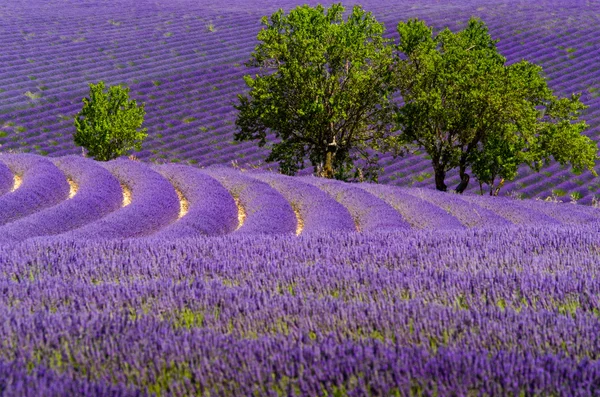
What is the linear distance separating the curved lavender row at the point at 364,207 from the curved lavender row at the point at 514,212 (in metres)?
2.83

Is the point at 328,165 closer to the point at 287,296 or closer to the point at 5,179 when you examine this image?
the point at 5,179

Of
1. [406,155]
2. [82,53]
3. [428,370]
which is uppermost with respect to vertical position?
[428,370]

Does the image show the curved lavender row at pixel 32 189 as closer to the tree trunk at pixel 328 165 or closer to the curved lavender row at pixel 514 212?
the tree trunk at pixel 328 165

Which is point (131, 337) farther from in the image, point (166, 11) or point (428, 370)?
point (166, 11)

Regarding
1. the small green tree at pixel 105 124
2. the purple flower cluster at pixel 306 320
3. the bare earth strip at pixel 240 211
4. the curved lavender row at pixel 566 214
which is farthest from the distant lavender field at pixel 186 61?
the purple flower cluster at pixel 306 320

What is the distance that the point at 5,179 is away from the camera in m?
16.4

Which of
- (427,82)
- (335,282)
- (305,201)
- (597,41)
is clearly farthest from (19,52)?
(335,282)

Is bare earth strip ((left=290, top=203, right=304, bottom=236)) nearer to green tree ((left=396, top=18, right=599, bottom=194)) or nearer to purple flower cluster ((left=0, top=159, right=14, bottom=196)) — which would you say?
purple flower cluster ((left=0, top=159, right=14, bottom=196))

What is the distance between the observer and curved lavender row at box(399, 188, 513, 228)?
14344 millimetres

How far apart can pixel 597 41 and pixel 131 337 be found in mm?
48107

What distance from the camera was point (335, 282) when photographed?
19.5ft

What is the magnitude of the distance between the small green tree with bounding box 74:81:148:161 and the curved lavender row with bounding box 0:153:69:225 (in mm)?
4793

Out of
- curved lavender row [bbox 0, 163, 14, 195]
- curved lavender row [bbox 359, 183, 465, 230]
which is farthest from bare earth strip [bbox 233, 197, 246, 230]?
curved lavender row [bbox 0, 163, 14, 195]

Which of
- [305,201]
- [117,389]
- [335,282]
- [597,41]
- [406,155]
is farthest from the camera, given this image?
[597,41]
